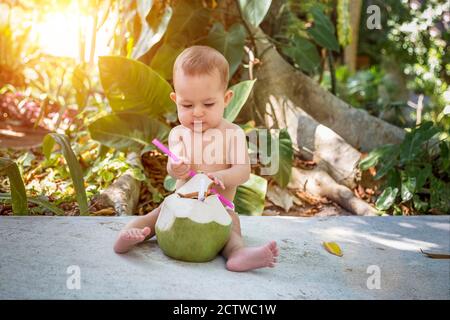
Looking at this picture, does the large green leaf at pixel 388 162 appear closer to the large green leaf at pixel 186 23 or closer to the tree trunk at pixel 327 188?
the tree trunk at pixel 327 188

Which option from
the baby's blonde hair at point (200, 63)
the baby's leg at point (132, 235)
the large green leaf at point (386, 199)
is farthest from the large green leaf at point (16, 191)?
the large green leaf at point (386, 199)

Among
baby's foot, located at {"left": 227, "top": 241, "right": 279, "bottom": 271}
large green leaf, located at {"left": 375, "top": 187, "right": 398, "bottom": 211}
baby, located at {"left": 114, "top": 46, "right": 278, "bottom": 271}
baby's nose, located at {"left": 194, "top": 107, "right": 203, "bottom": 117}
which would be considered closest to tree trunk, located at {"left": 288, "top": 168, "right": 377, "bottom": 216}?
large green leaf, located at {"left": 375, "top": 187, "right": 398, "bottom": 211}

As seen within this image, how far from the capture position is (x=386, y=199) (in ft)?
8.50

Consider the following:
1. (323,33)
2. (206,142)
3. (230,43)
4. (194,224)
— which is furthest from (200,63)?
(323,33)

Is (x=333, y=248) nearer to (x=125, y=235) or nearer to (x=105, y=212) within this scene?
(x=125, y=235)

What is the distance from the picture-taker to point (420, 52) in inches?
224

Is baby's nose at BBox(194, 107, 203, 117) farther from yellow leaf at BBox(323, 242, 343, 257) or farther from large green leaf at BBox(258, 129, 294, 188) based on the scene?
large green leaf at BBox(258, 129, 294, 188)

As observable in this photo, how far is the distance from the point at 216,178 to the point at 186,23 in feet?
4.89

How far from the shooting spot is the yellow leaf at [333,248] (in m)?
1.74

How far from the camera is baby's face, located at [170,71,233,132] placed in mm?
1428

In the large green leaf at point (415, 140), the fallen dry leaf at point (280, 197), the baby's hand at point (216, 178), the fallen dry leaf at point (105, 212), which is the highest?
the baby's hand at point (216, 178)

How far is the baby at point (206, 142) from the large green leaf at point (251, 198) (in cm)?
56
